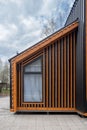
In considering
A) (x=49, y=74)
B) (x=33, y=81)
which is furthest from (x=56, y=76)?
(x=33, y=81)

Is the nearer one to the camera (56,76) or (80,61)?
(80,61)

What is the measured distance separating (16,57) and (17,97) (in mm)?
1790

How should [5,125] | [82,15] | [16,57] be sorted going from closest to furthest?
[5,125]
[82,15]
[16,57]

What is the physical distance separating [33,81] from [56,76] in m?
1.07

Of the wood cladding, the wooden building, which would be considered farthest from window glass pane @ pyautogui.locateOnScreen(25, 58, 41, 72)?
the wood cladding

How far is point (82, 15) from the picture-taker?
11.8 m

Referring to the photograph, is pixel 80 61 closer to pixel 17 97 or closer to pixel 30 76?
pixel 30 76

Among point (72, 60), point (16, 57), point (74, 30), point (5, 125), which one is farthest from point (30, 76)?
point (5, 125)

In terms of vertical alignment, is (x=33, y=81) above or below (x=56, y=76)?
below

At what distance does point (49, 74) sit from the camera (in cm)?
1291

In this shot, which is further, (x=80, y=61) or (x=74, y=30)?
Result: (x=74, y=30)

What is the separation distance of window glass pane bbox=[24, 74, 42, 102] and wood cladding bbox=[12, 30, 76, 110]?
0.59 ft

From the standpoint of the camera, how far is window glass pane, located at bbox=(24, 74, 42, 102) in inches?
510

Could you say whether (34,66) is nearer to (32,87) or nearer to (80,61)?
(32,87)
